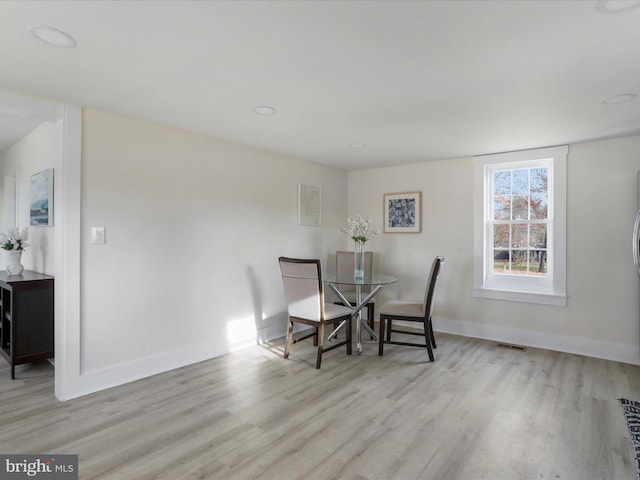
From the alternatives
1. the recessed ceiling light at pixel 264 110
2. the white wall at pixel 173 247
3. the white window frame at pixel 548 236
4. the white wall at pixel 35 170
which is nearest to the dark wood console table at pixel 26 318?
the white wall at pixel 35 170

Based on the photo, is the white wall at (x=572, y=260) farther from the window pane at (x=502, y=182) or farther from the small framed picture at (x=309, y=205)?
the small framed picture at (x=309, y=205)

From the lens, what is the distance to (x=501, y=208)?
4.32 meters

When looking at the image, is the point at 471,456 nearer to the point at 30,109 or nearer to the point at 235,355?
the point at 235,355

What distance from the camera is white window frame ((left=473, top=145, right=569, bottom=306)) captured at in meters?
3.82

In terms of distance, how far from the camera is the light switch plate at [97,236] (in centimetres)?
279

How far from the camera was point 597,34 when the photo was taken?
171 centimetres

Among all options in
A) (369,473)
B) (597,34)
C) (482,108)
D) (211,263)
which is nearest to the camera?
(597,34)

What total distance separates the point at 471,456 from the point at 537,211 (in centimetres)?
310

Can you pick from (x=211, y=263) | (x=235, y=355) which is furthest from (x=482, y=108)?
(x=235, y=355)

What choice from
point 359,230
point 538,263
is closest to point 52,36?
point 359,230

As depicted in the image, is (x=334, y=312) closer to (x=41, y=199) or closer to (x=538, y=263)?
(x=538, y=263)

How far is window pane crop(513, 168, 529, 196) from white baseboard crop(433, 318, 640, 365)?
163cm

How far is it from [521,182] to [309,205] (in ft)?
8.63

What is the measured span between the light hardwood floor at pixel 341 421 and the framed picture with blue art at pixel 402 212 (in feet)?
6.57
